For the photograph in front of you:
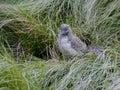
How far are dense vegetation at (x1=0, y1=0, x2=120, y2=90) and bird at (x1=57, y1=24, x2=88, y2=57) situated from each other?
125 millimetres

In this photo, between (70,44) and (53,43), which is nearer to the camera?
(70,44)

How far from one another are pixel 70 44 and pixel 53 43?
0.47 m

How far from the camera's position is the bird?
471 centimetres

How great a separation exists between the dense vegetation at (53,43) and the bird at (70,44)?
13 centimetres

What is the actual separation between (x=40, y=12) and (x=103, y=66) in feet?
5.09

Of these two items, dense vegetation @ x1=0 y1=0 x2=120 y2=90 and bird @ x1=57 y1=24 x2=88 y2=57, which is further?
bird @ x1=57 y1=24 x2=88 y2=57

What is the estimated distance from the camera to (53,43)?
5.20 metres

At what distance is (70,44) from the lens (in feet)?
15.6

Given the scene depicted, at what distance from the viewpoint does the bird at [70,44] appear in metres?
4.71

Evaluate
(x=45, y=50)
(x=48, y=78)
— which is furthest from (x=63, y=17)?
(x=48, y=78)

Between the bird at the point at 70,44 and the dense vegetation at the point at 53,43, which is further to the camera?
the bird at the point at 70,44

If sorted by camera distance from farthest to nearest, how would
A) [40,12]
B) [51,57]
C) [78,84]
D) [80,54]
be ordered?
[40,12] < [51,57] < [80,54] < [78,84]

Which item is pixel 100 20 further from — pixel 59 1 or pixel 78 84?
pixel 78 84

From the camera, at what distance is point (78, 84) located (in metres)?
4.11
